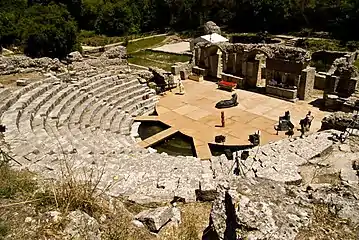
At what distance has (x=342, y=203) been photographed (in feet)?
16.5

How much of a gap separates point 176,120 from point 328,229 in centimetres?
1373

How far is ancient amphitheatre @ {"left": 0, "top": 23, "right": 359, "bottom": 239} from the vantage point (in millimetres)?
9297

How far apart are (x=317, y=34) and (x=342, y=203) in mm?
35956

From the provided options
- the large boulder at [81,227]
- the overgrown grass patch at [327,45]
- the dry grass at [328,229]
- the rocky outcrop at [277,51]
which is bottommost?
the overgrown grass patch at [327,45]

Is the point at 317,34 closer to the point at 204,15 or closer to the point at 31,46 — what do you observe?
the point at 204,15

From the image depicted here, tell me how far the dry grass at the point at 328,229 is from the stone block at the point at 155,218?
9.08 feet

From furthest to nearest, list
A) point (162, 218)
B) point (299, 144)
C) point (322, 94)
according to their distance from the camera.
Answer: point (322, 94)
point (299, 144)
point (162, 218)

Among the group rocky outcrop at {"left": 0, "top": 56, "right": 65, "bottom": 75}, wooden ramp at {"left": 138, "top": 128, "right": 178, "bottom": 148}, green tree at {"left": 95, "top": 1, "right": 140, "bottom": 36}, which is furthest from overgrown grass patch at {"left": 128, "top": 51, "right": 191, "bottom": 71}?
wooden ramp at {"left": 138, "top": 128, "right": 178, "bottom": 148}

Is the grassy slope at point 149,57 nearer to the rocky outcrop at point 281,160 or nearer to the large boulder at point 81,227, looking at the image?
the rocky outcrop at point 281,160

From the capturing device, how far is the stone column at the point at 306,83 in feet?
64.8

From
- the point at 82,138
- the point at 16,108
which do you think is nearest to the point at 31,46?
the point at 16,108

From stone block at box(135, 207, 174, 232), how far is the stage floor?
7.62m

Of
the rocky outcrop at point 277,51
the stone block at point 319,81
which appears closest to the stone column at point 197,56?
the rocky outcrop at point 277,51

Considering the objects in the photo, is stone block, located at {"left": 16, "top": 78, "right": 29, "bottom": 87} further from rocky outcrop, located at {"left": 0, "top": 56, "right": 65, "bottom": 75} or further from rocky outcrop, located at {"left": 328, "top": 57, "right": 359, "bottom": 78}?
rocky outcrop, located at {"left": 328, "top": 57, "right": 359, "bottom": 78}
